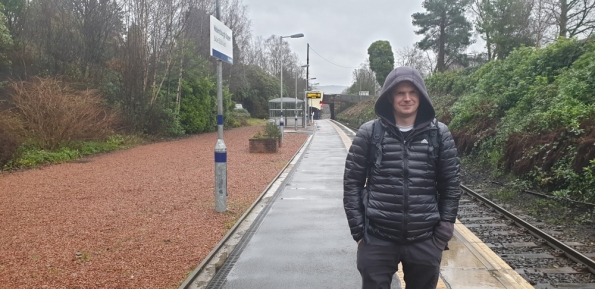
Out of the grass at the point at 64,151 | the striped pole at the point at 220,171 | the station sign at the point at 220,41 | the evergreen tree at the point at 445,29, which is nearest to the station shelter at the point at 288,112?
the evergreen tree at the point at 445,29

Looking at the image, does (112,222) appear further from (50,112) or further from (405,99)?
(50,112)

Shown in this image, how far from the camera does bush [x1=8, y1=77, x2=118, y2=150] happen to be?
16.0m

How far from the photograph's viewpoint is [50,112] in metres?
16.3

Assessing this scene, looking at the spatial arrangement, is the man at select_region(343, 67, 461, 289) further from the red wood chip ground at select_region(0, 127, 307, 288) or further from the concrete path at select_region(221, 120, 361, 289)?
the red wood chip ground at select_region(0, 127, 307, 288)

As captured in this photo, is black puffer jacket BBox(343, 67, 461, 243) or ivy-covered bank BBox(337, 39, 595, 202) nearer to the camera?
black puffer jacket BBox(343, 67, 461, 243)

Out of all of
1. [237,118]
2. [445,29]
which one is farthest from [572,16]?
[237,118]

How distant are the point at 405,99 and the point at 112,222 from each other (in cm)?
565

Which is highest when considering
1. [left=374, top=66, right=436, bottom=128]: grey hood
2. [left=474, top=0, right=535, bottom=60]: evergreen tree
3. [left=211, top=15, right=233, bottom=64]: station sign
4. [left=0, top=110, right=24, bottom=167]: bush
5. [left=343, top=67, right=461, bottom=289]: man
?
[left=474, top=0, right=535, bottom=60]: evergreen tree

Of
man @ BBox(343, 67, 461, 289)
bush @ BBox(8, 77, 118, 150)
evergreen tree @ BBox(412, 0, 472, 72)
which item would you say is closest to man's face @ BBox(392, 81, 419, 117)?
man @ BBox(343, 67, 461, 289)

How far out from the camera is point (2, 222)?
705cm

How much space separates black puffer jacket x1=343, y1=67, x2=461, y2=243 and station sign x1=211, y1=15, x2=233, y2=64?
5.00 meters

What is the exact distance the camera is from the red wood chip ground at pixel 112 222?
482 centimetres

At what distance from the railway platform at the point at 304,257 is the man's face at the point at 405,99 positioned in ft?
7.32

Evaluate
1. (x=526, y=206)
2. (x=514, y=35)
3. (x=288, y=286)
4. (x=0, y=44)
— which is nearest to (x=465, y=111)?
(x=526, y=206)
